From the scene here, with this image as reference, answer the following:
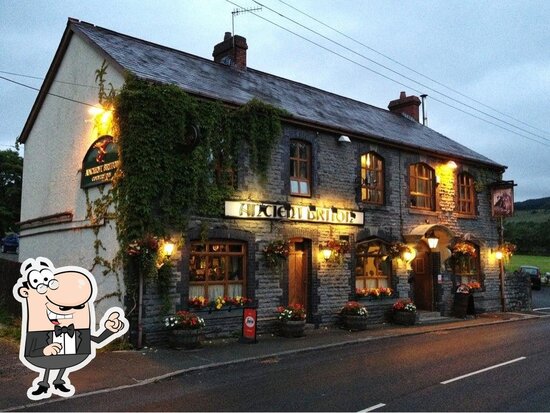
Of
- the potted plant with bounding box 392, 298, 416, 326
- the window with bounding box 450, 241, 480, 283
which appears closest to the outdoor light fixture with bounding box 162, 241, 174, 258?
the potted plant with bounding box 392, 298, 416, 326

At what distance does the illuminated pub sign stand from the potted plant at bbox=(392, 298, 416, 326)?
3139mm

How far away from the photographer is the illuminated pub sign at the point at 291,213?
1347 centimetres

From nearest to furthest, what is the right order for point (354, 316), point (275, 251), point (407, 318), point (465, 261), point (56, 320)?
point (56, 320) < point (275, 251) < point (354, 316) < point (407, 318) < point (465, 261)

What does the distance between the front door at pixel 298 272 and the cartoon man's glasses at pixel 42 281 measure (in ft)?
33.8

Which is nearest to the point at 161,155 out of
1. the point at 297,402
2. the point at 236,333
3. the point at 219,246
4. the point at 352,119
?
the point at 219,246

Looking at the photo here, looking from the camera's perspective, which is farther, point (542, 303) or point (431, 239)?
point (542, 303)

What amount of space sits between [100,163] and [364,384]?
8820 mm

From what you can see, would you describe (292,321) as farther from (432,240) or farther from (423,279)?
(423,279)

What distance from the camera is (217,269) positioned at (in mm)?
13273

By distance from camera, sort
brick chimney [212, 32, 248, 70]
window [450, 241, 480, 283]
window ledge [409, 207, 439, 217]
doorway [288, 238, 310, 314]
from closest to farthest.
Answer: doorway [288, 238, 310, 314] → window ledge [409, 207, 439, 217] → brick chimney [212, 32, 248, 70] → window [450, 241, 480, 283]

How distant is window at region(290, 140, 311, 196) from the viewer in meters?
15.2

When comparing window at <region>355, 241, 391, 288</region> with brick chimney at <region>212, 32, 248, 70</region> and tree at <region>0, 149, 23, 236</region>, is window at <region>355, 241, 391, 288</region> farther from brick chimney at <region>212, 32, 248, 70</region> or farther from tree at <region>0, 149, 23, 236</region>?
tree at <region>0, 149, 23, 236</region>

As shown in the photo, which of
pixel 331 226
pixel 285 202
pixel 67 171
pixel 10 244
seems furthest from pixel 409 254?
pixel 10 244

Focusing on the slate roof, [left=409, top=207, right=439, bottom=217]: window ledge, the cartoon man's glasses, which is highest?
the slate roof
